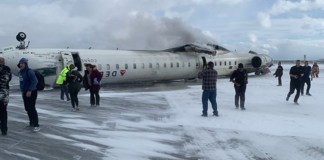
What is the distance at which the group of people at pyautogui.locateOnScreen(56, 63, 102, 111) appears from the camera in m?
13.2

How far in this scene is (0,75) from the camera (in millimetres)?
8633

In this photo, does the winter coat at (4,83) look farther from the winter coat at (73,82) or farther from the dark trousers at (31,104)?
the winter coat at (73,82)

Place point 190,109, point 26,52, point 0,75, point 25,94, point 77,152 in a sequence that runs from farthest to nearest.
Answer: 1. point 26,52
2. point 190,109
3. point 25,94
4. point 0,75
5. point 77,152

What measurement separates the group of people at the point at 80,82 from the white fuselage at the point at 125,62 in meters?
5.55

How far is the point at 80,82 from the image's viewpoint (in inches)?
534

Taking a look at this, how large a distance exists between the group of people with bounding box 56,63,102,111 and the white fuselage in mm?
5553

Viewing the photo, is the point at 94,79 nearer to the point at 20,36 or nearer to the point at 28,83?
the point at 28,83

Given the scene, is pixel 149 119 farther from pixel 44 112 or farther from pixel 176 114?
pixel 44 112

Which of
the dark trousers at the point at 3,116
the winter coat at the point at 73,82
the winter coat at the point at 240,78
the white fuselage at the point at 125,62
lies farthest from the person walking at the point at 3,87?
the white fuselage at the point at 125,62

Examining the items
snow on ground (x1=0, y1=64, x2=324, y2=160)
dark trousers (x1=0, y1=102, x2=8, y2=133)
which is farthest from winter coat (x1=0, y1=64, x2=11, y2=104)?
snow on ground (x1=0, y1=64, x2=324, y2=160)

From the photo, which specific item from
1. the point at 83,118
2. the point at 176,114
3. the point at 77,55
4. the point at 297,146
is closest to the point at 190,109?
the point at 176,114

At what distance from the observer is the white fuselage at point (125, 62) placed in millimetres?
21406

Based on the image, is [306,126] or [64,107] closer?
[306,126]

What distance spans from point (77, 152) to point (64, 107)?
23.1 feet
